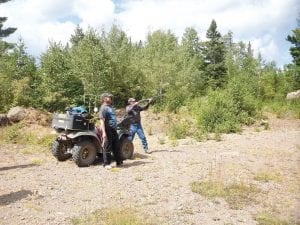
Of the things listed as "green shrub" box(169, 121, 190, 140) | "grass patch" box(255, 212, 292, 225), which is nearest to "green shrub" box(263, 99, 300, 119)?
"green shrub" box(169, 121, 190, 140)

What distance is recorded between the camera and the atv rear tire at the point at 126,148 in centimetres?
1158

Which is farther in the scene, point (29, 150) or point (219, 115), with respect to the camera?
point (219, 115)

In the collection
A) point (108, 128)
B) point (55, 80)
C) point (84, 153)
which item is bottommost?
point (84, 153)

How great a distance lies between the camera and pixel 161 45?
133ft

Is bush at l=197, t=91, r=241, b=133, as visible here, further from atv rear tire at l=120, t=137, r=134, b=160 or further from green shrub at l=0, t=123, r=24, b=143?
green shrub at l=0, t=123, r=24, b=143

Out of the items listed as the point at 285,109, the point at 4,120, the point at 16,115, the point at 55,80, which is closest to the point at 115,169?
the point at 16,115

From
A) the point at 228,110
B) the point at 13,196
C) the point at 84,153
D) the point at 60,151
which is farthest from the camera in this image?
the point at 228,110

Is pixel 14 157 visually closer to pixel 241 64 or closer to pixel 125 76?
pixel 125 76

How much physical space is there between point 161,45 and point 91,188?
1304 inches

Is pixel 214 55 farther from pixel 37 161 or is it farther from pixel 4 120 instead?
pixel 37 161

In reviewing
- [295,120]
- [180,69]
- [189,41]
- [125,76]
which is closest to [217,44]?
[189,41]

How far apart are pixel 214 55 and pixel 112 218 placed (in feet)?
151

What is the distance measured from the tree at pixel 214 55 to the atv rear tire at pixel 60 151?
3773cm

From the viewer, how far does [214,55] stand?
51031mm
